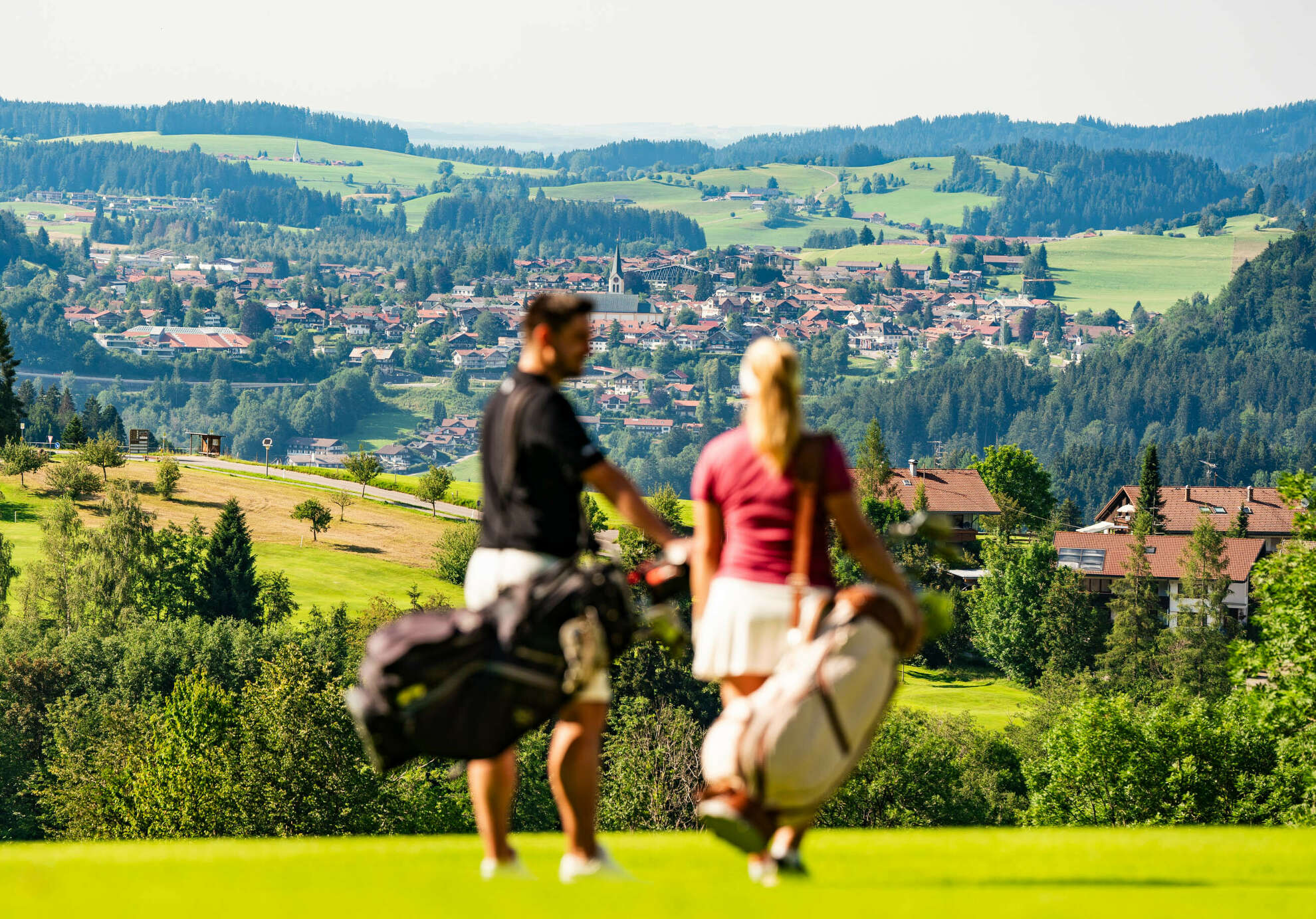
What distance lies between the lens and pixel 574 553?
19.8 feet

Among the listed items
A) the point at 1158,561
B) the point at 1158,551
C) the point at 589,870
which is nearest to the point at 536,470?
the point at 589,870

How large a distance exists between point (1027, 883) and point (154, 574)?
69705 mm

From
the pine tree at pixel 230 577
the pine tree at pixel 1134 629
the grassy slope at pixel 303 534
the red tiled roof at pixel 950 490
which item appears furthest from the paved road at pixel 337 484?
the pine tree at pixel 1134 629

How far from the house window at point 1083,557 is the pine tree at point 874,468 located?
16.7 meters

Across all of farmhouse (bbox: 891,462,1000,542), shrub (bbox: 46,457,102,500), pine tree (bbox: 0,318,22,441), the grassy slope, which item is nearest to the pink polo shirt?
the grassy slope

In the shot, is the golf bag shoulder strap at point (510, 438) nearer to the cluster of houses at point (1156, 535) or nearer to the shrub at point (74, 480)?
the shrub at point (74, 480)

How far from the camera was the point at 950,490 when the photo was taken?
11662cm

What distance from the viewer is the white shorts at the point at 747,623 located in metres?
5.91

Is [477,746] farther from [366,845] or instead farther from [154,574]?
[154,574]

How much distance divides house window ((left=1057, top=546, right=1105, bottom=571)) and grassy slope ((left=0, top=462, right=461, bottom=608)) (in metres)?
40.5

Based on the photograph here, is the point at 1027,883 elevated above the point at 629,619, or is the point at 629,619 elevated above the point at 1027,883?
the point at 629,619

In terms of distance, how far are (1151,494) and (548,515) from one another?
11437 cm

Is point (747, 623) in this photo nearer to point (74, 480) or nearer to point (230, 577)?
point (230, 577)

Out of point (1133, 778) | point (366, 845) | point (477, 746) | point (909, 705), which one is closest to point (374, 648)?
point (477, 746)
